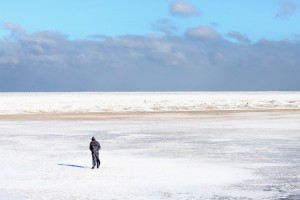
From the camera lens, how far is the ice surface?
596 inches

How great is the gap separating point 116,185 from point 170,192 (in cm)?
181

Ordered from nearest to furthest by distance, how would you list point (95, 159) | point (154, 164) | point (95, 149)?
point (95, 149), point (95, 159), point (154, 164)

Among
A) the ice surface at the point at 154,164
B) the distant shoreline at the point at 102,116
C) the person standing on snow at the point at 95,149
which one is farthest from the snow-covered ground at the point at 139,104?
the person standing on snow at the point at 95,149

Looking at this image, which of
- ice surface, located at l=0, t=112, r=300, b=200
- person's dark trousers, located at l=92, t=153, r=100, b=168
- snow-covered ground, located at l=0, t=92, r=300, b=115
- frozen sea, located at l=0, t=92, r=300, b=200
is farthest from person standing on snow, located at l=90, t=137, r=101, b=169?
snow-covered ground, located at l=0, t=92, r=300, b=115

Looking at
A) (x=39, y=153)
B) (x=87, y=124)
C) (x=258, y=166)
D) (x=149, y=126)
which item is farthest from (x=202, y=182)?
(x=87, y=124)

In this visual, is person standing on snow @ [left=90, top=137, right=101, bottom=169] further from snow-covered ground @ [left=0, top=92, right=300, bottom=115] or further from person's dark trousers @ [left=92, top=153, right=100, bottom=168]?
snow-covered ground @ [left=0, top=92, right=300, bottom=115]

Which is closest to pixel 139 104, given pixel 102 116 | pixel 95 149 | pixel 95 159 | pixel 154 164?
pixel 102 116

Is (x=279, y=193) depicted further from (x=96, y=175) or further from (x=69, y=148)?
(x=69, y=148)

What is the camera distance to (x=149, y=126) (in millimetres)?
36938

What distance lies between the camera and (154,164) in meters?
19.9

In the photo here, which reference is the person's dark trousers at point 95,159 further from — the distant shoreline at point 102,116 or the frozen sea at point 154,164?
the distant shoreline at point 102,116

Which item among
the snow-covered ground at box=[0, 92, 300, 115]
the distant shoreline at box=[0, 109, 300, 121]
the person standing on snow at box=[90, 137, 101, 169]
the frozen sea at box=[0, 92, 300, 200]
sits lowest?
the frozen sea at box=[0, 92, 300, 200]

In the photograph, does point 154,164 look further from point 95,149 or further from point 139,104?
point 139,104

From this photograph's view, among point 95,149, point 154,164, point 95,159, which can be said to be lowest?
point 154,164
